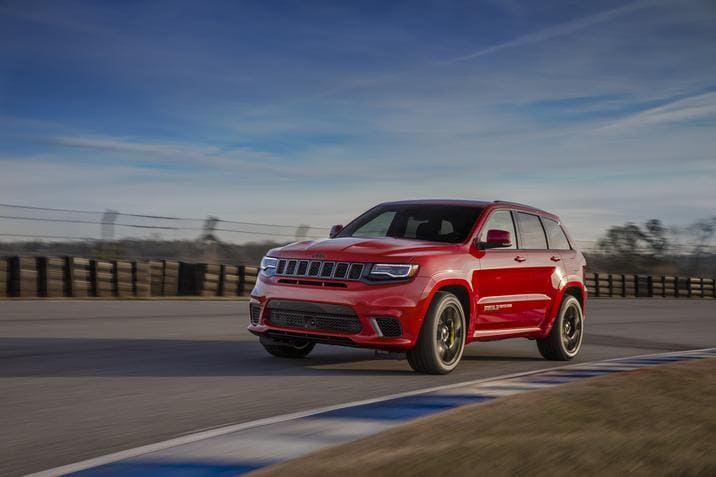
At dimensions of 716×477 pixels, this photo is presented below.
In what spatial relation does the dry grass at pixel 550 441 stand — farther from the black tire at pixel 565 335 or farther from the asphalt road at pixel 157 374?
the black tire at pixel 565 335

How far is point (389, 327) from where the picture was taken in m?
8.75

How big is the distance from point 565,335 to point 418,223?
8.12 feet

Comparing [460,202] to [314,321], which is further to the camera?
[460,202]

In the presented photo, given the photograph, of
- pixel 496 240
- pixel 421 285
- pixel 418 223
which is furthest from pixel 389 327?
pixel 418 223

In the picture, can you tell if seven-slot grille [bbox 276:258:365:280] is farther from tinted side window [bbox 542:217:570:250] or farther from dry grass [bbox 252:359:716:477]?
tinted side window [bbox 542:217:570:250]

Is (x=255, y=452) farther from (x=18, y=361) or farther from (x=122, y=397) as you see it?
(x=18, y=361)

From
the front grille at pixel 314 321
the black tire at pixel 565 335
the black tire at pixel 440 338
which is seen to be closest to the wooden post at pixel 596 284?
the black tire at pixel 565 335

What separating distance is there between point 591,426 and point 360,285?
337 centimetres

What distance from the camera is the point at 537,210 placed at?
11.3 m

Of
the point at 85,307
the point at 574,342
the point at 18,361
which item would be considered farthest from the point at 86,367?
the point at 85,307

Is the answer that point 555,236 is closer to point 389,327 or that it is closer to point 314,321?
point 389,327

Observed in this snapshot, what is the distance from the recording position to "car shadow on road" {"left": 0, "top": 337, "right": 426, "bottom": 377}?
28.4 feet

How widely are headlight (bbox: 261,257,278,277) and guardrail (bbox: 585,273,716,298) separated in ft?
77.6

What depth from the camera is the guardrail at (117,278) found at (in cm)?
1806
